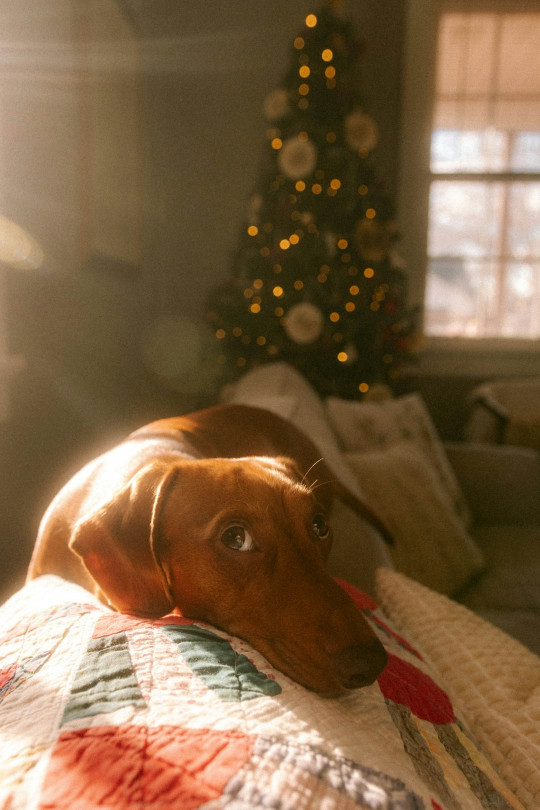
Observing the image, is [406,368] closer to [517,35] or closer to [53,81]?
[517,35]

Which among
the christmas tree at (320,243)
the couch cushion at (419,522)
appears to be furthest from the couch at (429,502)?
the christmas tree at (320,243)

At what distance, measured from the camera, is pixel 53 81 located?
6.66ft

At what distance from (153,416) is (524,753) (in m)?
3.27

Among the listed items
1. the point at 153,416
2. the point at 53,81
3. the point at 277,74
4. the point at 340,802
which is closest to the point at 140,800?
the point at 340,802

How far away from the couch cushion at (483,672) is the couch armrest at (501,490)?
168 centimetres

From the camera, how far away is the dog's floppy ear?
796 millimetres

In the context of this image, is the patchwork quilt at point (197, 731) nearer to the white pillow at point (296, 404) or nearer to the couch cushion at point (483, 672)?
the couch cushion at point (483, 672)

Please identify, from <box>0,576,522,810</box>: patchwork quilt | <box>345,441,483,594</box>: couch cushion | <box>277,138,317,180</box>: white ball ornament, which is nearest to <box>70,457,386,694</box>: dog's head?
<box>0,576,522,810</box>: patchwork quilt

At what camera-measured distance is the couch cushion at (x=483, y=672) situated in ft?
2.11

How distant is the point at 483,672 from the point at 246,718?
0.46 metres

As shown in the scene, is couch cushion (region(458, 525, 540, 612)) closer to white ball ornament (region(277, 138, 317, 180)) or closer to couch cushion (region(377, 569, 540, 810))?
couch cushion (region(377, 569, 540, 810))

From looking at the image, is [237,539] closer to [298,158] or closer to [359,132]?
[298,158]

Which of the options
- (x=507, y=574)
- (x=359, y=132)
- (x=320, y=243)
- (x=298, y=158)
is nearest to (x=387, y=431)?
(x=507, y=574)

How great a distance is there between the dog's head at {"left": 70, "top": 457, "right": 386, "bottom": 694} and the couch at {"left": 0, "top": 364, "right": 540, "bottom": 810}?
68 millimetres
